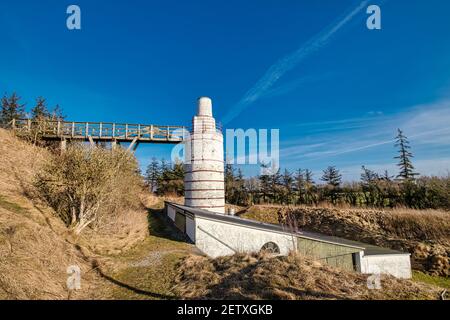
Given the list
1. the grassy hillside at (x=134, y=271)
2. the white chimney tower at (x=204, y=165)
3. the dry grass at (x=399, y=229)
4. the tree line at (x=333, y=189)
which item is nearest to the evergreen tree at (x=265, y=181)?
the tree line at (x=333, y=189)

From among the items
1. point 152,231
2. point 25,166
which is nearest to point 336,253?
point 152,231

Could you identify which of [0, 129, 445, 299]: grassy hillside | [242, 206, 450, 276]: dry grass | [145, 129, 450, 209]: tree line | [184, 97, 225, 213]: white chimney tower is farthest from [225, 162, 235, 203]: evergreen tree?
[0, 129, 445, 299]: grassy hillside

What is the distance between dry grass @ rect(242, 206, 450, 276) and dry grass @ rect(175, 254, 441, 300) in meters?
12.0

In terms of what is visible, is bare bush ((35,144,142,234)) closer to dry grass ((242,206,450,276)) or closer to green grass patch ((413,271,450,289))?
green grass patch ((413,271,450,289))

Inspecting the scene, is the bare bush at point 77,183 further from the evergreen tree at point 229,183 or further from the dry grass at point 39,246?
the evergreen tree at point 229,183

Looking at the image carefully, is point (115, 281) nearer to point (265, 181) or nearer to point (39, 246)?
point (39, 246)

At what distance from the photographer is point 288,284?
6160 millimetres

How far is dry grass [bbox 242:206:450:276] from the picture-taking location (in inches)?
611

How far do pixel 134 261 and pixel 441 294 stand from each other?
10456 millimetres

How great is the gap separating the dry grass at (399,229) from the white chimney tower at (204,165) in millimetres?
13672

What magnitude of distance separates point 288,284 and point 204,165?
14.0 m

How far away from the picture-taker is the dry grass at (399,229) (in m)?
15.5

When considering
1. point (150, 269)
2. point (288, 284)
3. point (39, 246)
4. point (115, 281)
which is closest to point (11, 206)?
point (39, 246)
